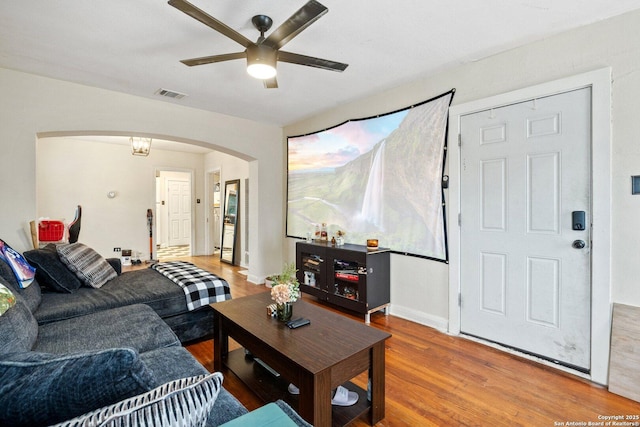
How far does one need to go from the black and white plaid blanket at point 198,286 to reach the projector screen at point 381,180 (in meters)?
1.74

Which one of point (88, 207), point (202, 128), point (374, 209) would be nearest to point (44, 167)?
point (88, 207)

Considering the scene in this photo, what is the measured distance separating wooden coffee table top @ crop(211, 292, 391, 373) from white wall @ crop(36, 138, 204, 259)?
518 centimetres

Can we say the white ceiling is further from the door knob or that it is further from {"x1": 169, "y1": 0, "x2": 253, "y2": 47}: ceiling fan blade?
the door knob

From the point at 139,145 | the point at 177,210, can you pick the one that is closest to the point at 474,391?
the point at 139,145

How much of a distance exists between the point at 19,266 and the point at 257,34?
246cm

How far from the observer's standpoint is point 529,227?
7.96 ft

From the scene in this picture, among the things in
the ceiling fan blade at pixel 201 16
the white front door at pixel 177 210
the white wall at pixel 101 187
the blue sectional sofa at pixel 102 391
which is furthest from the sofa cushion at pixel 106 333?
the white front door at pixel 177 210

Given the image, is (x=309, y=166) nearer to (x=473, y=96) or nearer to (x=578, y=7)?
(x=473, y=96)

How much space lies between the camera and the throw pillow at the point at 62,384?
2.20 ft

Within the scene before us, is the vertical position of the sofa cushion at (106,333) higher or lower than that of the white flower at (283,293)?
lower

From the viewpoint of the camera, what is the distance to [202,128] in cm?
408

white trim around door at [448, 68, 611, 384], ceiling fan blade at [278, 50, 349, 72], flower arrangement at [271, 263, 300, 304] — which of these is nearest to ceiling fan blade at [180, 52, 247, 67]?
ceiling fan blade at [278, 50, 349, 72]

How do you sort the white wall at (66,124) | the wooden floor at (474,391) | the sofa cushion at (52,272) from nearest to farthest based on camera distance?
the wooden floor at (474,391)
the sofa cushion at (52,272)
the white wall at (66,124)

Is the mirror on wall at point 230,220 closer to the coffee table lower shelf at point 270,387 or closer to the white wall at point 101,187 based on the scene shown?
the white wall at point 101,187
